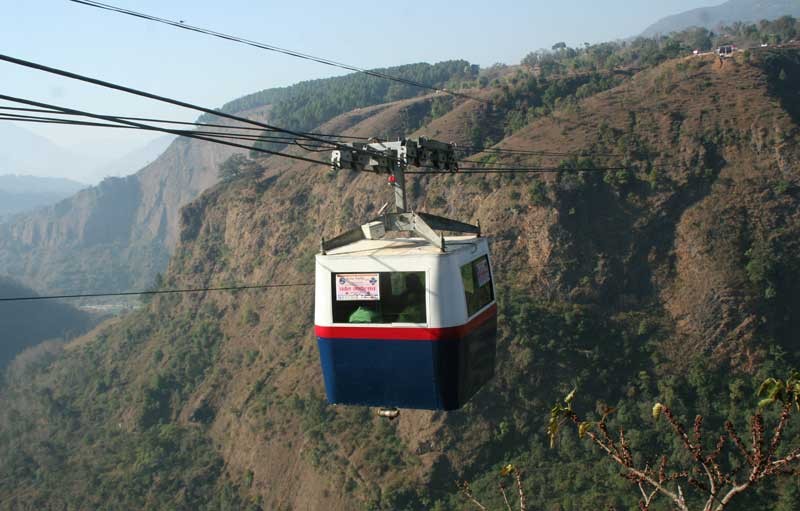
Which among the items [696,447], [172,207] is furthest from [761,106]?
[172,207]

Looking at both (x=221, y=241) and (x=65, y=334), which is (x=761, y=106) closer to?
(x=221, y=241)

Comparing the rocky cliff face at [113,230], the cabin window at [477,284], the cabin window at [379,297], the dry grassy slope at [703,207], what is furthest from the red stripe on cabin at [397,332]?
the rocky cliff face at [113,230]

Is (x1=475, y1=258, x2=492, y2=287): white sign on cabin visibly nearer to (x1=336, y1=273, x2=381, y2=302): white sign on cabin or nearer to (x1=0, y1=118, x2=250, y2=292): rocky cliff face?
(x1=336, y1=273, x2=381, y2=302): white sign on cabin

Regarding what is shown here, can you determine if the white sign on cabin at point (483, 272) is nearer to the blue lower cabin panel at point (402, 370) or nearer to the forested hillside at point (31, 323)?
the blue lower cabin panel at point (402, 370)

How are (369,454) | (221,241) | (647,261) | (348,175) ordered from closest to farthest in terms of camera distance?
(369,454) → (647,261) → (348,175) → (221,241)

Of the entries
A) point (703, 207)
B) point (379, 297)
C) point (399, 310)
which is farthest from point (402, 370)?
point (703, 207)

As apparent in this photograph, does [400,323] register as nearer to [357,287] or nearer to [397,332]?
[397,332]
